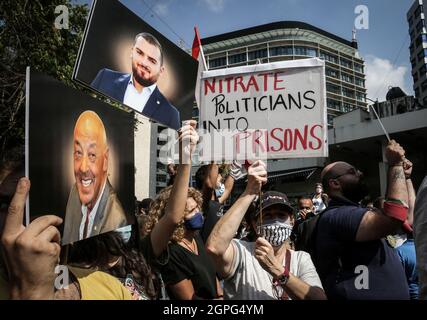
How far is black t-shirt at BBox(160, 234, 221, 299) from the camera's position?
2.57 meters

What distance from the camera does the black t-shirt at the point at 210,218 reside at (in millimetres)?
3514

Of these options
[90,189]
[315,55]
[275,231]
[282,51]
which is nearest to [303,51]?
[315,55]

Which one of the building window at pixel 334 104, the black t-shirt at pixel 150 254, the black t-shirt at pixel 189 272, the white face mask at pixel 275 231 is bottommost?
the black t-shirt at pixel 189 272

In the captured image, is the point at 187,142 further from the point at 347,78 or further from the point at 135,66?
the point at 347,78

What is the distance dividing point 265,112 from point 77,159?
5.41 ft

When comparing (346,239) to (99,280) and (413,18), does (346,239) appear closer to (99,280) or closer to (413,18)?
(99,280)

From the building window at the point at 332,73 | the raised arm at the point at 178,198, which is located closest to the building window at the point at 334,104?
the building window at the point at 332,73

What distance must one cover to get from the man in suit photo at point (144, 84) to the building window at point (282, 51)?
72.7m

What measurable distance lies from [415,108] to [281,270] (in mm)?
21646

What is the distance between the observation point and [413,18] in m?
66.1

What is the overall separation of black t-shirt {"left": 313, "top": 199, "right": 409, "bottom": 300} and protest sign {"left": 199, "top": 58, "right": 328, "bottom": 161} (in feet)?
2.14

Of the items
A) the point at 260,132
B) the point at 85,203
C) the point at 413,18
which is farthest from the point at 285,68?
the point at 413,18

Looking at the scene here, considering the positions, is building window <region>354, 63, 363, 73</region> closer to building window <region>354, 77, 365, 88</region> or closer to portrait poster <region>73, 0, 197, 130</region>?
building window <region>354, 77, 365, 88</region>

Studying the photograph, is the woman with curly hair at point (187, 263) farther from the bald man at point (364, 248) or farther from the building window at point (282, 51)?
the building window at point (282, 51)
